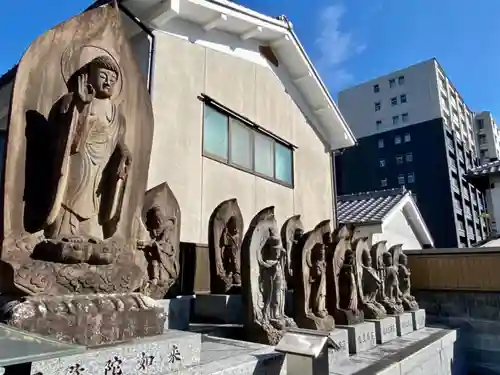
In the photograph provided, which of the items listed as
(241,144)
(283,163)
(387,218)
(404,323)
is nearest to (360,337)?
(404,323)

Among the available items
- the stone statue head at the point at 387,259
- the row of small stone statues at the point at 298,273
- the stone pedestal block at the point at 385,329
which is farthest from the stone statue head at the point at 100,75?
the stone statue head at the point at 387,259

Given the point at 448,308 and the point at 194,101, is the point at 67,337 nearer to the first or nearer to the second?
the point at 194,101

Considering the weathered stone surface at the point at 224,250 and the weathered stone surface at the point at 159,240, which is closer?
the weathered stone surface at the point at 159,240

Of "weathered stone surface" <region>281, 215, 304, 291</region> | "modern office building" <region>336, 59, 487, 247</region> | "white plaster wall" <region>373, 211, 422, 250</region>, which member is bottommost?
"weathered stone surface" <region>281, 215, 304, 291</region>

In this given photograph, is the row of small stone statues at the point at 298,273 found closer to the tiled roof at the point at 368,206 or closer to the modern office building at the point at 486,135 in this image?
the tiled roof at the point at 368,206

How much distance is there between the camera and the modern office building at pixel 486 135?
54938 mm

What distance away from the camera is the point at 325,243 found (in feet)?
23.5

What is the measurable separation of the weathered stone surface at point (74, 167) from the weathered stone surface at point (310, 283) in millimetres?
2769

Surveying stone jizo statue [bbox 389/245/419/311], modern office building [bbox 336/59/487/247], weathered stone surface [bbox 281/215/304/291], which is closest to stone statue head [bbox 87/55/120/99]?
weathered stone surface [bbox 281/215/304/291]

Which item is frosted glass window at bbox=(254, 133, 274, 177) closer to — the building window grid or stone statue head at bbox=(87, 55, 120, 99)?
the building window grid

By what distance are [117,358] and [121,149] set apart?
2300 millimetres

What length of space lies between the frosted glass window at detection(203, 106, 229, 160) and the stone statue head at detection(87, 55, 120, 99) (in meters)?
4.93

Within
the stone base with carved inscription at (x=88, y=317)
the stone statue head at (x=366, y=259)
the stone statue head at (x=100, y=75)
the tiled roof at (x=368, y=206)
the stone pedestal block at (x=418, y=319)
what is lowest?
the stone pedestal block at (x=418, y=319)

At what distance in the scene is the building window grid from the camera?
32.1 feet
